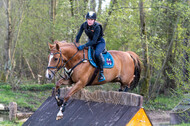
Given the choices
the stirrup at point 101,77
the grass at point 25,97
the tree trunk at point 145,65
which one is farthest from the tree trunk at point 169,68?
the stirrup at point 101,77

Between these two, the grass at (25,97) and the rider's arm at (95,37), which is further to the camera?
the grass at (25,97)

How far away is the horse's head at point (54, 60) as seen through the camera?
557cm

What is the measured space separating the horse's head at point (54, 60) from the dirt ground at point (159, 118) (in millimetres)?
9612

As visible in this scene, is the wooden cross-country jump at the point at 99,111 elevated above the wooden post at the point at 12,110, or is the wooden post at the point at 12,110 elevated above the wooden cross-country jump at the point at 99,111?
the wooden cross-country jump at the point at 99,111

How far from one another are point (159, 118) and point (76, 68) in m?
9.95

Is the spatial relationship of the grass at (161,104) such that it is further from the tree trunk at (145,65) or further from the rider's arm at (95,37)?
the rider's arm at (95,37)

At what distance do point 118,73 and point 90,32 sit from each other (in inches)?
55.1

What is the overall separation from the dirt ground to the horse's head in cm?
961

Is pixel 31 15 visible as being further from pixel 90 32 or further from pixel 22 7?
pixel 90 32

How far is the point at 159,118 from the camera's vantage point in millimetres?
14648

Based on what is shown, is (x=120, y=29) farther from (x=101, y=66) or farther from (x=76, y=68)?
(x=76, y=68)

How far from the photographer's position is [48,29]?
1841cm

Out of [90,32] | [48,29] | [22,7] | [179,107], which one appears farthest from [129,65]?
[22,7]

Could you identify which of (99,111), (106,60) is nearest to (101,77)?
(106,60)
